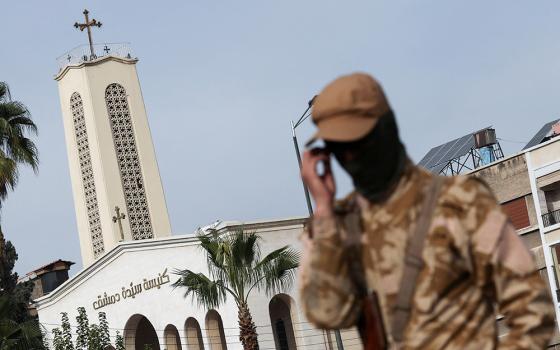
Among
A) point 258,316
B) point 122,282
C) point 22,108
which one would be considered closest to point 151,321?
point 122,282

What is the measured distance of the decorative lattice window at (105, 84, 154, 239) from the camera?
218ft

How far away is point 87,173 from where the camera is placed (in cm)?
6738

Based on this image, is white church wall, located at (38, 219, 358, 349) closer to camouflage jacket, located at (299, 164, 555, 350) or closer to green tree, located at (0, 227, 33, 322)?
green tree, located at (0, 227, 33, 322)

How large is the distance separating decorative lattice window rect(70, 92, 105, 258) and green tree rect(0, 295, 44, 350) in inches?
1138

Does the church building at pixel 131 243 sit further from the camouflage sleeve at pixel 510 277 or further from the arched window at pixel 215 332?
the camouflage sleeve at pixel 510 277

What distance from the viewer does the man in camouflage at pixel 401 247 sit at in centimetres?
373

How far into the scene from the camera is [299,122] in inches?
1435

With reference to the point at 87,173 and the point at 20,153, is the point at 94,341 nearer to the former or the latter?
the point at 20,153

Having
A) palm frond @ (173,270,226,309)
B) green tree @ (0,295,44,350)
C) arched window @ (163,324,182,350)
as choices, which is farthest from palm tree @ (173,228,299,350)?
arched window @ (163,324,182,350)

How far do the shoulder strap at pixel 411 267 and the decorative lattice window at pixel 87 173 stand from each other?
62.7 m

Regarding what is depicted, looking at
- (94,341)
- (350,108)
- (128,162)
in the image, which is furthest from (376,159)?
(128,162)

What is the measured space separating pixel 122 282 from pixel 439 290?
50125 millimetres

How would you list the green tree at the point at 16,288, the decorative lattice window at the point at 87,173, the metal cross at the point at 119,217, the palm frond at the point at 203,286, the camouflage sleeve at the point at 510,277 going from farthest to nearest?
the decorative lattice window at the point at 87,173, the metal cross at the point at 119,217, the green tree at the point at 16,288, the palm frond at the point at 203,286, the camouflage sleeve at the point at 510,277

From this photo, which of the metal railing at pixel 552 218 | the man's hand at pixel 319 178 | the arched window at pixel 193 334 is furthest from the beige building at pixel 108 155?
the man's hand at pixel 319 178
